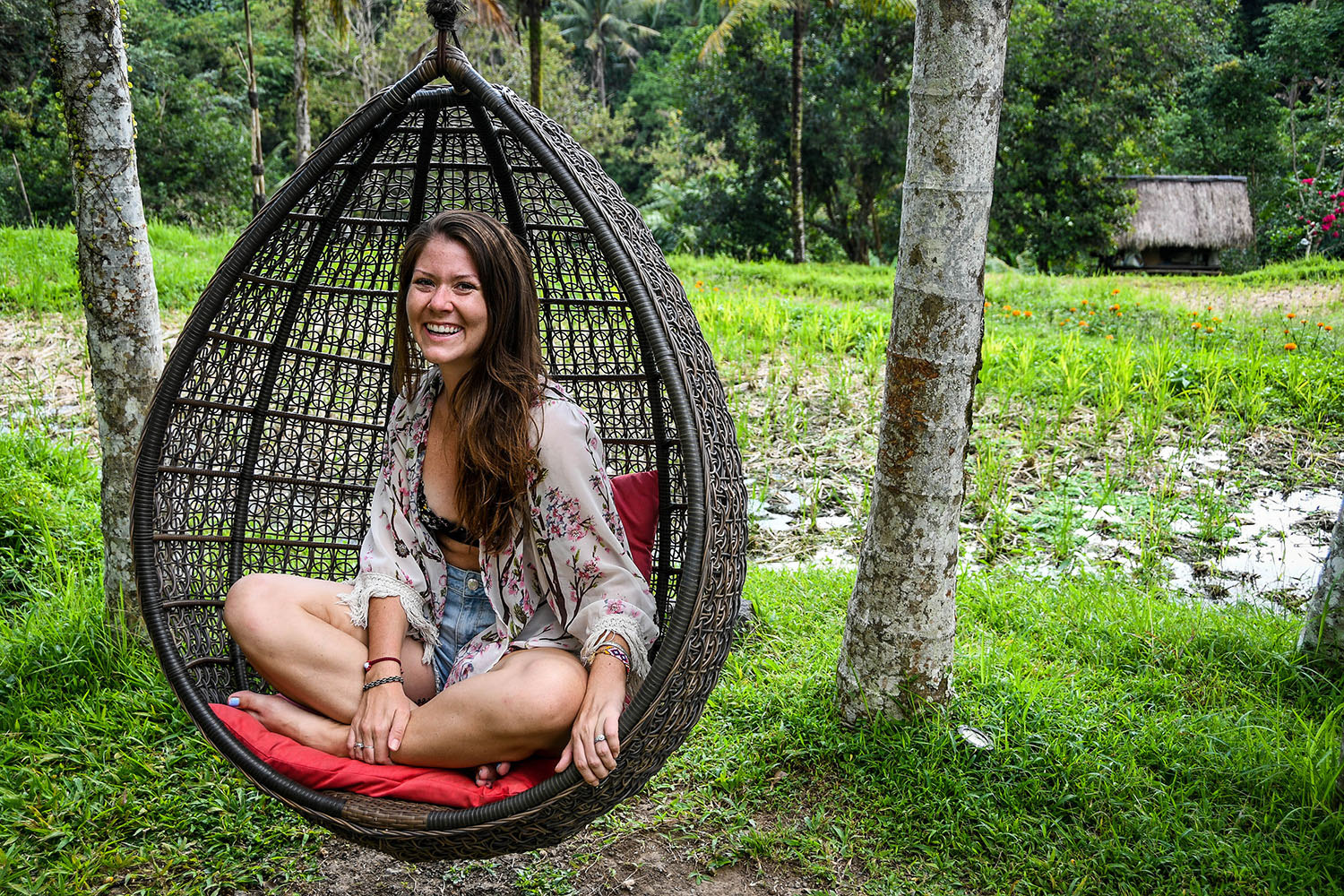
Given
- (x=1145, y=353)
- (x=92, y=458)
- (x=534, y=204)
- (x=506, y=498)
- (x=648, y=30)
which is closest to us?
(x=506, y=498)

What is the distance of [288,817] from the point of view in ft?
7.18

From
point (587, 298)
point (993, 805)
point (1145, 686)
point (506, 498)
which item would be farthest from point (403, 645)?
point (1145, 686)

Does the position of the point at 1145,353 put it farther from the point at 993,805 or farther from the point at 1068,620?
the point at 993,805

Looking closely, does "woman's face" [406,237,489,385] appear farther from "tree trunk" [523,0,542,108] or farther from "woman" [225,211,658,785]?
"tree trunk" [523,0,542,108]

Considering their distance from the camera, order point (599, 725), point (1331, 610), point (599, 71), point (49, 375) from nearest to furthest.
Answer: point (599, 725) < point (1331, 610) < point (49, 375) < point (599, 71)

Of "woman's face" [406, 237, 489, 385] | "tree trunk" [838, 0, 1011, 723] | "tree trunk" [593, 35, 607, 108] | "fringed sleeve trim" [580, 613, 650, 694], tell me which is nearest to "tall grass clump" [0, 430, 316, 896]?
"fringed sleeve trim" [580, 613, 650, 694]

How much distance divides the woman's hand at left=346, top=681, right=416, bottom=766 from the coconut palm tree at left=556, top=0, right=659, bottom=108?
26.7m

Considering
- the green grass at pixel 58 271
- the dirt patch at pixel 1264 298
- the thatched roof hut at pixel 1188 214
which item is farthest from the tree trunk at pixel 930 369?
the thatched roof hut at pixel 1188 214

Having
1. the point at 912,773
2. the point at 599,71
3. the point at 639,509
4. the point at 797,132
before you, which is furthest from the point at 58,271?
the point at 599,71

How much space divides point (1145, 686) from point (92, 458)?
13.4 ft

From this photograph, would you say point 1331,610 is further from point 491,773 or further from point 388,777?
point 388,777

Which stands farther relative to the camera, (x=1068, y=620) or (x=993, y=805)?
(x=1068, y=620)

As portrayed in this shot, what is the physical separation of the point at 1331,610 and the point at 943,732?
3.74 feet

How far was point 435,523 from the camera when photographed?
2.00 m
